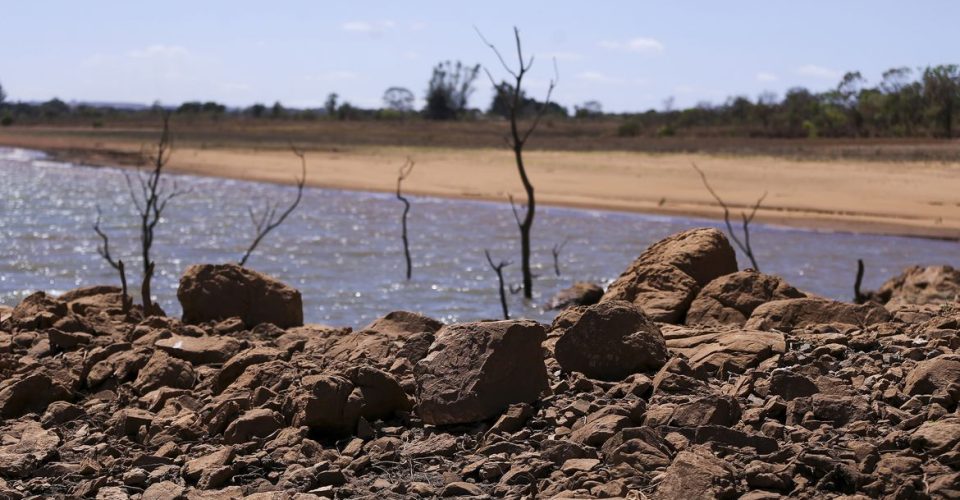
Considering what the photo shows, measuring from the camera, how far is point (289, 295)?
332 inches

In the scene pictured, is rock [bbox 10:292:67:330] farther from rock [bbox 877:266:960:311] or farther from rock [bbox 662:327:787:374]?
rock [bbox 877:266:960:311]

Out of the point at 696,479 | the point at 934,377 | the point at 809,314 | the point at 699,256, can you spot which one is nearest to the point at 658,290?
the point at 699,256

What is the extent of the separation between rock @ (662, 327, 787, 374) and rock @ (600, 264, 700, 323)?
0.88m

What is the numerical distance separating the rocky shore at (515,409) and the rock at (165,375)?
1cm

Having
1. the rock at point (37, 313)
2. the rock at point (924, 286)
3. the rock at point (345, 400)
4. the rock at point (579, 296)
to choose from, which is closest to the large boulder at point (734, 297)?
the rock at point (345, 400)

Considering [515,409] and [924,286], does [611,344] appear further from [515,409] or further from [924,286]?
[924,286]

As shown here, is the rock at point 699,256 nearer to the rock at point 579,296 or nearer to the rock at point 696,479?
the rock at point 696,479

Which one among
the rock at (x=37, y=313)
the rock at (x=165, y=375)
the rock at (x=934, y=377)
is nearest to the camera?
the rock at (x=934, y=377)

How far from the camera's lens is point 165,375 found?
646 cm

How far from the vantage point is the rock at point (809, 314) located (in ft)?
22.2

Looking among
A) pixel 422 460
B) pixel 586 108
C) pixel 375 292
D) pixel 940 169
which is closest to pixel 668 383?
pixel 422 460

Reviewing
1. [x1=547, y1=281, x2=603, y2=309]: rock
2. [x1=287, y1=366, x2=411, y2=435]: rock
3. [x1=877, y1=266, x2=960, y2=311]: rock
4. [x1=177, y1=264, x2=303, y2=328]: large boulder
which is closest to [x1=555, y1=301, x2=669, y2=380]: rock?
[x1=287, y1=366, x2=411, y2=435]: rock

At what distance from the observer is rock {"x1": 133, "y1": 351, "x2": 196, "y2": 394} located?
6.43 meters

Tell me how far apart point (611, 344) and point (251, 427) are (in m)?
1.77
